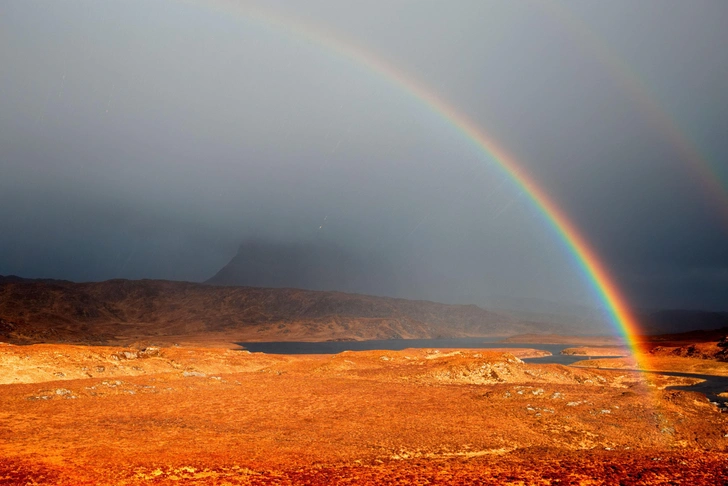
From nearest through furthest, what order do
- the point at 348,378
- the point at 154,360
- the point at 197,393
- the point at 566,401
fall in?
the point at 566,401 → the point at 197,393 → the point at 348,378 → the point at 154,360

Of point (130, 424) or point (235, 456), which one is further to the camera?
point (130, 424)

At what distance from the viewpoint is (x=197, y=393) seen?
36656 mm

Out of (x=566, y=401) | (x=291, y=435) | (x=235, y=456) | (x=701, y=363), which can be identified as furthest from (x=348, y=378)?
(x=701, y=363)

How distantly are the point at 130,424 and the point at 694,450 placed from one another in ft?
96.2

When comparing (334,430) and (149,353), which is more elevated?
(334,430)

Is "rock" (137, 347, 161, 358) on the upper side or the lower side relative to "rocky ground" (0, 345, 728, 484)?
lower

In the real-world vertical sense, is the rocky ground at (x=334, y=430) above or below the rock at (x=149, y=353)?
above

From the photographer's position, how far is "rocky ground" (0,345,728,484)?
50.9 feet

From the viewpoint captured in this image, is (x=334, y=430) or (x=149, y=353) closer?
(x=334, y=430)

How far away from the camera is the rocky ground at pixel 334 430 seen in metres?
15.5

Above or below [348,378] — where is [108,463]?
above

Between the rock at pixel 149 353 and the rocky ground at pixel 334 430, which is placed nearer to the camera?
the rocky ground at pixel 334 430

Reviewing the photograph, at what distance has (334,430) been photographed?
24.3 meters

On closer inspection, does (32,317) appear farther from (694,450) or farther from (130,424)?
(694,450)
